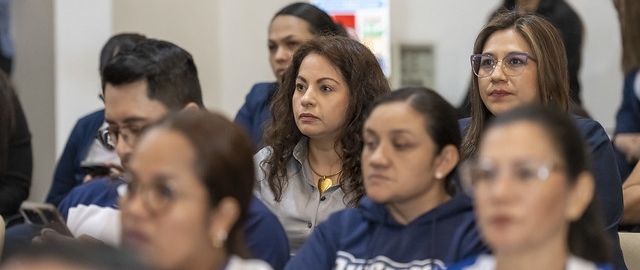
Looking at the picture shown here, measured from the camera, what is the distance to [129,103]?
259 cm

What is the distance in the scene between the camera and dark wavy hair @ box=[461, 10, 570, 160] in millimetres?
2715

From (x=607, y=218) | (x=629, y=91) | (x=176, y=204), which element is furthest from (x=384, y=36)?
(x=176, y=204)

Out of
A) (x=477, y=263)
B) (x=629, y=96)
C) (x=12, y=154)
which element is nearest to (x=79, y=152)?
(x=12, y=154)

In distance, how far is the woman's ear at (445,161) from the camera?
2.21 metres

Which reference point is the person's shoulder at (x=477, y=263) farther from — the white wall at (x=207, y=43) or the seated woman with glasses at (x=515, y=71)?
the white wall at (x=207, y=43)

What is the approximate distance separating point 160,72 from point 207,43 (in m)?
2.57

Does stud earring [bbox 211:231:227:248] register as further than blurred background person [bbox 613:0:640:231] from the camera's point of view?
No

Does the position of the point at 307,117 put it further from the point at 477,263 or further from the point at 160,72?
the point at 477,263

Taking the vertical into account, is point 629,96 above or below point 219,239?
below

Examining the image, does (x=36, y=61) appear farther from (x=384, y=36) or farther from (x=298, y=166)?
(x=298, y=166)

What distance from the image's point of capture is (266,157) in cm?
290

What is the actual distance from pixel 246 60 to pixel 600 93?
1706 mm

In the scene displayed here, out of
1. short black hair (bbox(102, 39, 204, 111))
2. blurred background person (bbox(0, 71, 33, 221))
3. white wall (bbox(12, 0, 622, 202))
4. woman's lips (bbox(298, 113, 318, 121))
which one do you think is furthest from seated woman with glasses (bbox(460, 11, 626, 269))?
white wall (bbox(12, 0, 622, 202))

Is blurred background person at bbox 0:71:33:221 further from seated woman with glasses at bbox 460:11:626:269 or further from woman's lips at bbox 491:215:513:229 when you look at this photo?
woman's lips at bbox 491:215:513:229
